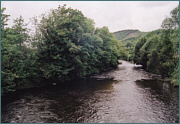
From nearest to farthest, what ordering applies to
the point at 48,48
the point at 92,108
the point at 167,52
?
the point at 92,108 → the point at 48,48 → the point at 167,52

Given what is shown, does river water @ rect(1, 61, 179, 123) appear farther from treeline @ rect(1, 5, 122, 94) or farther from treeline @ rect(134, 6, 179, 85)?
treeline @ rect(134, 6, 179, 85)

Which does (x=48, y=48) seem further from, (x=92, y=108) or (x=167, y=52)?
(x=167, y=52)

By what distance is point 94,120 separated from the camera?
13.8 metres

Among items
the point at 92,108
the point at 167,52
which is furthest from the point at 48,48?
the point at 167,52

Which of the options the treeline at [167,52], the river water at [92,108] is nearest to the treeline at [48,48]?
the river water at [92,108]

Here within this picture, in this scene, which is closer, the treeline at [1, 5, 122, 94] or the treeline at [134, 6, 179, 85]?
the treeline at [1, 5, 122, 94]

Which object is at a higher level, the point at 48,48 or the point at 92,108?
the point at 48,48

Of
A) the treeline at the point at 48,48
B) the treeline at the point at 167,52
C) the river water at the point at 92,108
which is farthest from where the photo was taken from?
the treeline at the point at 167,52

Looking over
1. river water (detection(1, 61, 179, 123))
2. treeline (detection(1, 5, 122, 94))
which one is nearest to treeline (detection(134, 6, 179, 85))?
river water (detection(1, 61, 179, 123))

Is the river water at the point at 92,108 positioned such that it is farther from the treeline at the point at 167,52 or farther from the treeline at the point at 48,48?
the treeline at the point at 167,52

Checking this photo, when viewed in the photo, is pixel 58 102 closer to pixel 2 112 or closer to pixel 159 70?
pixel 2 112

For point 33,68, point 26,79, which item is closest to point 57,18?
point 33,68

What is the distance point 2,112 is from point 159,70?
1484 inches

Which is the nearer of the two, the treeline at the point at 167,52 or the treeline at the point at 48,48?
the treeline at the point at 48,48
